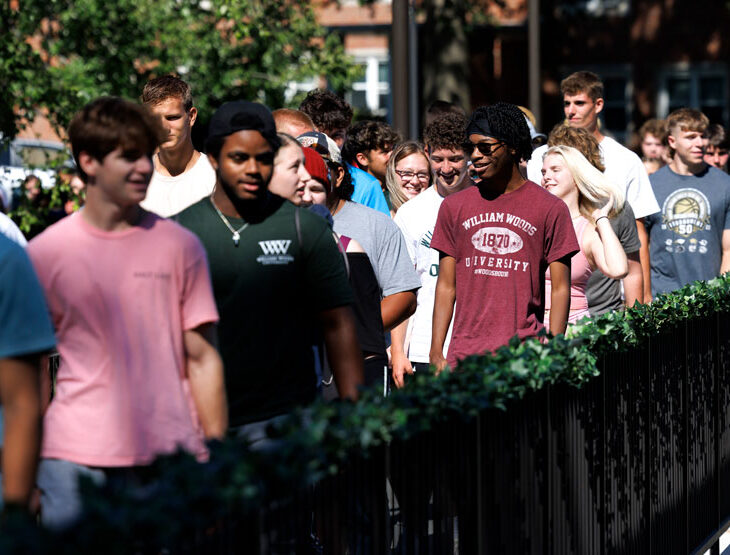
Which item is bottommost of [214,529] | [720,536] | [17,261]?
[720,536]

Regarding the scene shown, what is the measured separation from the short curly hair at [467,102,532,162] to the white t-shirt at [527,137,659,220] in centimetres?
222

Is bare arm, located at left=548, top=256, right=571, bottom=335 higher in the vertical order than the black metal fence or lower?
higher

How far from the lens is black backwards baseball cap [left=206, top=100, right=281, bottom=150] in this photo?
4363mm

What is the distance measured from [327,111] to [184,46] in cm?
1074

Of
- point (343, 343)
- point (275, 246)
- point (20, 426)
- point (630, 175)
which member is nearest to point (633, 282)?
point (630, 175)

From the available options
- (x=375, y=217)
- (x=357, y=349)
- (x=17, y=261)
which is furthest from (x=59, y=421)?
(x=375, y=217)

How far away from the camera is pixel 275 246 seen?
4.35 meters

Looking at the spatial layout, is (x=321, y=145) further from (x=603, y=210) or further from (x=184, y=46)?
(x=184, y=46)

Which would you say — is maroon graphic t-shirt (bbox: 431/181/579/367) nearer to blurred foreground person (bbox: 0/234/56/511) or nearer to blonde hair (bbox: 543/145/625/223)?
blonde hair (bbox: 543/145/625/223)

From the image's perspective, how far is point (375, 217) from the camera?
6191 mm

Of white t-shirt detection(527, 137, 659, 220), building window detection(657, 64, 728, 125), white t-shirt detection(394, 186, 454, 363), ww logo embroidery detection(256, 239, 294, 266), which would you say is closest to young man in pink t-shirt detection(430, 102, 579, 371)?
white t-shirt detection(394, 186, 454, 363)

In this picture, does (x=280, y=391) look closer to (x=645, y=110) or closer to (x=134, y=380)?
(x=134, y=380)

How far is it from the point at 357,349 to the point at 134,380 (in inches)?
40.8

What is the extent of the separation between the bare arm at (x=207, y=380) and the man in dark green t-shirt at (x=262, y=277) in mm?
461
